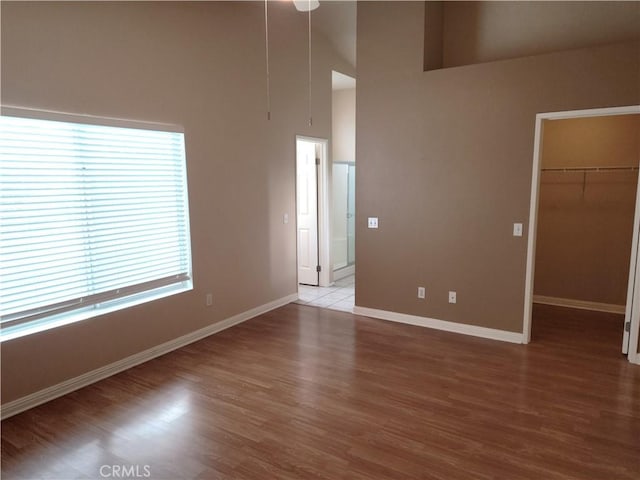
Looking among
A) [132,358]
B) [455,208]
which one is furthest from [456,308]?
[132,358]

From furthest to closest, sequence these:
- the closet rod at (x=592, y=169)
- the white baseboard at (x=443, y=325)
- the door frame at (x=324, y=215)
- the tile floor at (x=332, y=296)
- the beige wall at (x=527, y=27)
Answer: the door frame at (x=324, y=215) < the tile floor at (x=332, y=296) < the closet rod at (x=592, y=169) < the white baseboard at (x=443, y=325) < the beige wall at (x=527, y=27)

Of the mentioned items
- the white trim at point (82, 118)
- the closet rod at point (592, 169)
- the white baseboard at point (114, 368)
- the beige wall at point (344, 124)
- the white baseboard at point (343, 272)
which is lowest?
the white baseboard at point (114, 368)

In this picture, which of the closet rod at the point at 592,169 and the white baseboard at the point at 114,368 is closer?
the white baseboard at the point at 114,368

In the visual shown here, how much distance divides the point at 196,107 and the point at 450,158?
2.53m

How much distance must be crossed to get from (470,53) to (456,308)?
274 centimetres

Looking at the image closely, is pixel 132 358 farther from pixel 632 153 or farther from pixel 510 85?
pixel 632 153

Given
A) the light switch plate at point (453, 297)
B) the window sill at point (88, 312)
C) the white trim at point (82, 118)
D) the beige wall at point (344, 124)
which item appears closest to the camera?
the white trim at point (82, 118)

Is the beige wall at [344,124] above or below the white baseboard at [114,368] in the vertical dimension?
above

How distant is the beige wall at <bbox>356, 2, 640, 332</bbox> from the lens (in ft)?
12.0

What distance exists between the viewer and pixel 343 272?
681 centimetres

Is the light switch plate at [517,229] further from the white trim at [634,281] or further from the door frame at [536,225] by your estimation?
the white trim at [634,281]

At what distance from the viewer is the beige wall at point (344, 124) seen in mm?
7129
